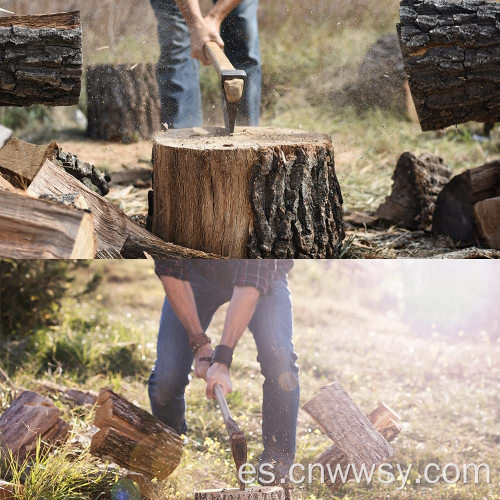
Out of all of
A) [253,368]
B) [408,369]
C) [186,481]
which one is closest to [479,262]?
[408,369]

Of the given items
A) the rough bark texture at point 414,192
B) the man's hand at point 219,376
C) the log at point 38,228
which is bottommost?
the man's hand at point 219,376

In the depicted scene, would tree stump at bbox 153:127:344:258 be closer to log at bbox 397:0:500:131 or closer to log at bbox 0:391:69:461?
log at bbox 397:0:500:131

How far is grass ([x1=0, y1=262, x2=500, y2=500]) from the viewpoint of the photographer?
204cm

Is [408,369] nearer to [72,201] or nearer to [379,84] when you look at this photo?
[72,201]

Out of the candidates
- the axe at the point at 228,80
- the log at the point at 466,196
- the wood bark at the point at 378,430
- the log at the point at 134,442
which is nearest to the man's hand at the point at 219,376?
the log at the point at 134,442

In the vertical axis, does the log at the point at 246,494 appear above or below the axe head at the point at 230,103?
below

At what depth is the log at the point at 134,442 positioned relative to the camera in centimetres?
204

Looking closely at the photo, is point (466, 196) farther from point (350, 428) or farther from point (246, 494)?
point (246, 494)

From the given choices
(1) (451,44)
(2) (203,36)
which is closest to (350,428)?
(1) (451,44)

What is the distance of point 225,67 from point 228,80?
→ 0.10m

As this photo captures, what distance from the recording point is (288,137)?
9.58 feet

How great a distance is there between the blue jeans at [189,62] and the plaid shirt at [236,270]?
1.33m

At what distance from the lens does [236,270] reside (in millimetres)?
2031

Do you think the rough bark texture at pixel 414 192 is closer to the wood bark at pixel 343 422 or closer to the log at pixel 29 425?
the wood bark at pixel 343 422
